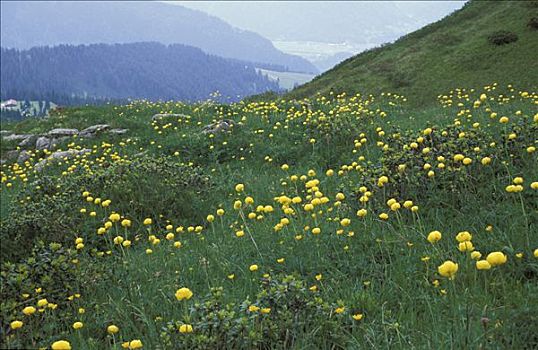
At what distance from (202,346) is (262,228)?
2868mm

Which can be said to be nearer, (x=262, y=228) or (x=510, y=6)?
(x=262, y=228)

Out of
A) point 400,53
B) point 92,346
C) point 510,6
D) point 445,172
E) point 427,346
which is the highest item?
point 510,6

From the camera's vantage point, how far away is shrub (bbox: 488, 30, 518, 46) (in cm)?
1689

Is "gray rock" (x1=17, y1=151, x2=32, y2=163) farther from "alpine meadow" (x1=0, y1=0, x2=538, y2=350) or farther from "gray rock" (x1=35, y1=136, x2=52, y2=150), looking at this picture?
"alpine meadow" (x1=0, y1=0, x2=538, y2=350)

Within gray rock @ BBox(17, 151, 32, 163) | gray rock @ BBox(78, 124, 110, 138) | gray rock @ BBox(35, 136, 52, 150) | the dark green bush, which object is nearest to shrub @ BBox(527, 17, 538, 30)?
the dark green bush

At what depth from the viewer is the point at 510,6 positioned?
66.7 ft

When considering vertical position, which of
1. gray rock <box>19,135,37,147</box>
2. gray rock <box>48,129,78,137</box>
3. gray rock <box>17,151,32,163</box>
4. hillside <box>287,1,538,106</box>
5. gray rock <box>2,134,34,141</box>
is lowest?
gray rock <box>17,151,32,163</box>

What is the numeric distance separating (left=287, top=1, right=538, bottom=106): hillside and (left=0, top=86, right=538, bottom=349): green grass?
695cm

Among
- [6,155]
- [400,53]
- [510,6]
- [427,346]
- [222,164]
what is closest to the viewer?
[427,346]

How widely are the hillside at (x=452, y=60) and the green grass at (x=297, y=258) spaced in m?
6.95

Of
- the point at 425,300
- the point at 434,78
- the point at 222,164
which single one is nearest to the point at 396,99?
the point at 434,78

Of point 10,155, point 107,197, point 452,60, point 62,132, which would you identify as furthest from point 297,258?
point 452,60

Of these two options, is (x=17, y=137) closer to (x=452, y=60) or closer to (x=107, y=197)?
(x=107, y=197)

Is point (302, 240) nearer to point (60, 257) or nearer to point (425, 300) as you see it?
point (425, 300)
